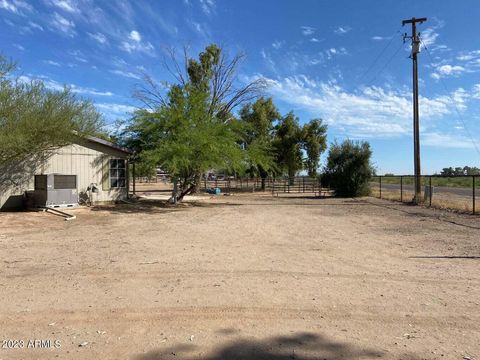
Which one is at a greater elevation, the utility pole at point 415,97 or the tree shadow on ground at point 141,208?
the utility pole at point 415,97

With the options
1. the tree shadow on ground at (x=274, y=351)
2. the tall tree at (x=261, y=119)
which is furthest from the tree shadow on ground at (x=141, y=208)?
the tall tree at (x=261, y=119)

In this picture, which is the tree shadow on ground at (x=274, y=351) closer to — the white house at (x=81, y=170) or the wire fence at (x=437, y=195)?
the wire fence at (x=437, y=195)

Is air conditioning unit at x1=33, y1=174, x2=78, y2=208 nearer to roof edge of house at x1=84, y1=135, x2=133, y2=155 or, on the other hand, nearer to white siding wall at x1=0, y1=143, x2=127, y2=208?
white siding wall at x1=0, y1=143, x2=127, y2=208

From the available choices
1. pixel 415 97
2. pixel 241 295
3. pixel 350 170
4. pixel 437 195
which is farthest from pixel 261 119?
pixel 241 295

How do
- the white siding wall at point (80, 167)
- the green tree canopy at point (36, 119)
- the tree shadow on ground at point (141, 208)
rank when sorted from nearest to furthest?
the green tree canopy at point (36, 119)
the white siding wall at point (80, 167)
the tree shadow on ground at point (141, 208)

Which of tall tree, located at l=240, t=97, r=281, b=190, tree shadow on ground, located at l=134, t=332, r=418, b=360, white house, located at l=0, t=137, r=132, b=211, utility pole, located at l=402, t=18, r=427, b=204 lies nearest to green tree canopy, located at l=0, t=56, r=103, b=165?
white house, located at l=0, t=137, r=132, b=211

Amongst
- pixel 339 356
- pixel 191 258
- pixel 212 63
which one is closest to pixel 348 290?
pixel 339 356

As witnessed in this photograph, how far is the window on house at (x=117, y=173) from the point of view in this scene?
21812 millimetres

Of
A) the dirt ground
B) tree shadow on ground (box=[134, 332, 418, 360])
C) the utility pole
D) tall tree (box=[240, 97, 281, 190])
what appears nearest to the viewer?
tree shadow on ground (box=[134, 332, 418, 360])

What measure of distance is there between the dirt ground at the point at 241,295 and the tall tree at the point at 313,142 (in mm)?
30672

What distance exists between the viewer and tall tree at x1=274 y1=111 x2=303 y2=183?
41531 mm

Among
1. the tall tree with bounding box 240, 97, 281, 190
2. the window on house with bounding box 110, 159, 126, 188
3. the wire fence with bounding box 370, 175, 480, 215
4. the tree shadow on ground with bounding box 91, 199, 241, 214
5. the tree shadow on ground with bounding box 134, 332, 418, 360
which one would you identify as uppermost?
the tall tree with bounding box 240, 97, 281, 190

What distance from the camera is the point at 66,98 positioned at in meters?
17.0

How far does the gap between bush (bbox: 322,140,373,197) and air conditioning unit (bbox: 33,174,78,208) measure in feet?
61.8
